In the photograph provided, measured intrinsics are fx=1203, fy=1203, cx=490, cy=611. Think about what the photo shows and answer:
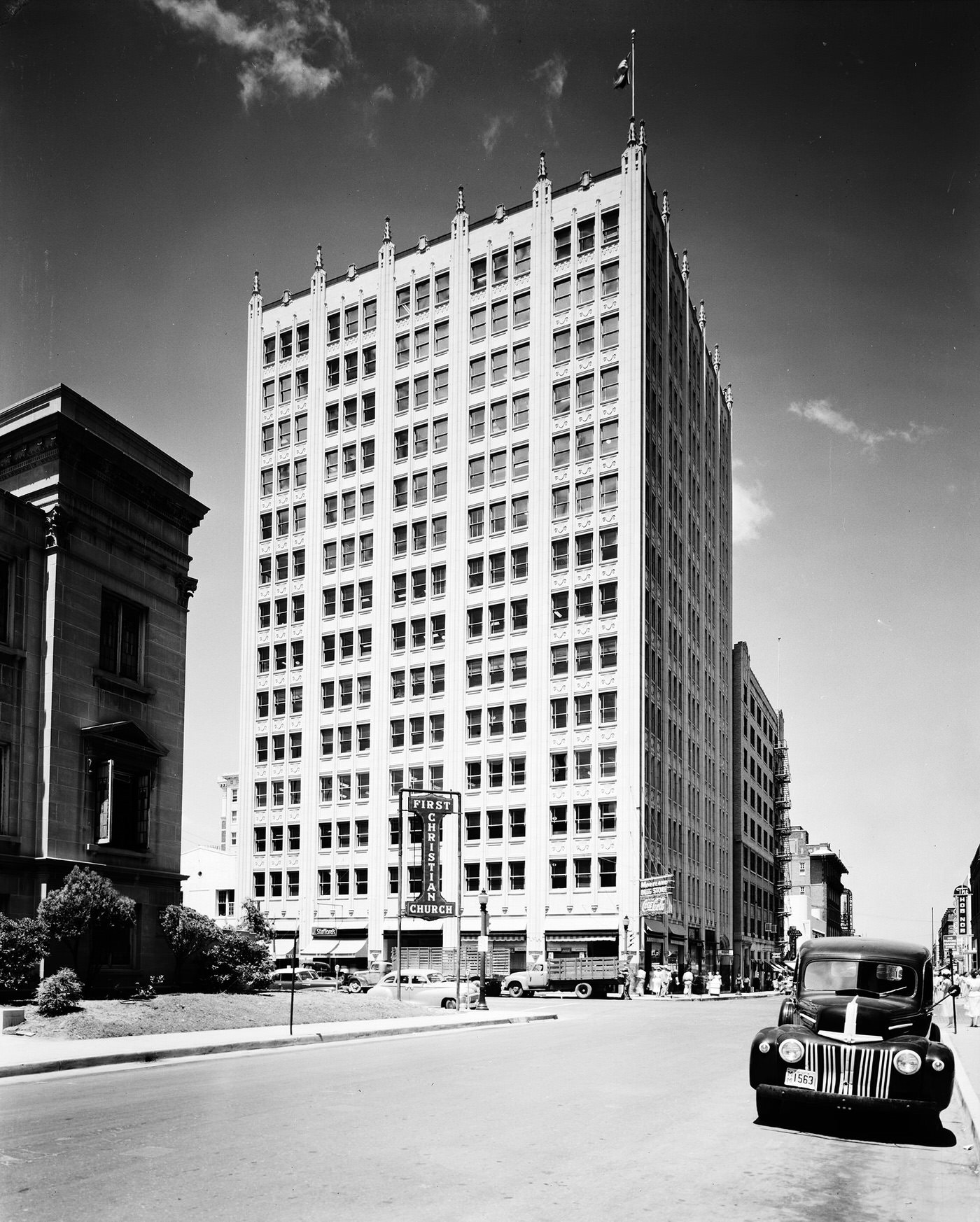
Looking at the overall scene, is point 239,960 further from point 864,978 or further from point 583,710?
point 583,710

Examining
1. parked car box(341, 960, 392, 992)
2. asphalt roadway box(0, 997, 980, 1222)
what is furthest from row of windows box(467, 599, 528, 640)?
asphalt roadway box(0, 997, 980, 1222)

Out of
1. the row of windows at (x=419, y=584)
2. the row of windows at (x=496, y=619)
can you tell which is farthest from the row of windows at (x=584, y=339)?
the row of windows at (x=496, y=619)

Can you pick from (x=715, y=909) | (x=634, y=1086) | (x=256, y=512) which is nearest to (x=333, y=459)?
(x=256, y=512)

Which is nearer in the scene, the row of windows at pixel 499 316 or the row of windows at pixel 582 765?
the row of windows at pixel 582 765

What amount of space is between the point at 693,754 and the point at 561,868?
19255 mm

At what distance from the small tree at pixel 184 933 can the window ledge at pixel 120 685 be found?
5.96 metres

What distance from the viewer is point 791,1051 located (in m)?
12.0

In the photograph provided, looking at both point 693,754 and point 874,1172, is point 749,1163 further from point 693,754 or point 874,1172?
point 693,754

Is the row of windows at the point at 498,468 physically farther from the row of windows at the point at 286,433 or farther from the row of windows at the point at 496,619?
the row of windows at the point at 286,433

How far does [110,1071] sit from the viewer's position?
18.2 metres

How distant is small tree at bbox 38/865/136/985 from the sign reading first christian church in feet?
66.8

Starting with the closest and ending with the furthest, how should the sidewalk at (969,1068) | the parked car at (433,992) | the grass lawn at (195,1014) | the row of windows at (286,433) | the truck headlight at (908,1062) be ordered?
the truck headlight at (908,1062)
the sidewalk at (969,1068)
the grass lawn at (195,1014)
the parked car at (433,992)
the row of windows at (286,433)

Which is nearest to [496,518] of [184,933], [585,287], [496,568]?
[496,568]

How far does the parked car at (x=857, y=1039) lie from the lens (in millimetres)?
11562
